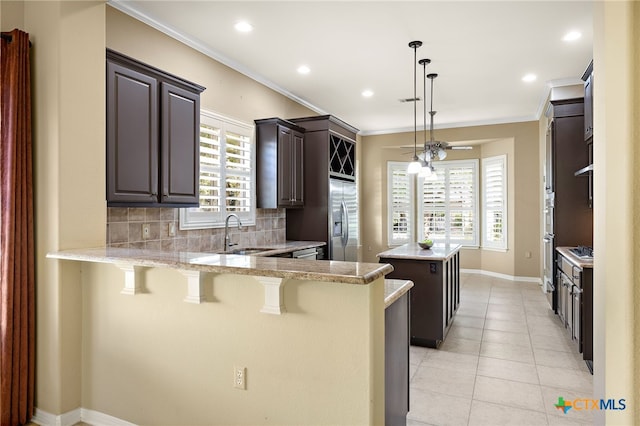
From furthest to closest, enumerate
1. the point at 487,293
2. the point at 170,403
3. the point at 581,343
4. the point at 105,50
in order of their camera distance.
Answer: the point at 487,293 → the point at 581,343 → the point at 105,50 → the point at 170,403

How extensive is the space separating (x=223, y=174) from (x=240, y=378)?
109 inches

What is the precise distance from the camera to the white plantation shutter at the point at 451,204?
8414 mm

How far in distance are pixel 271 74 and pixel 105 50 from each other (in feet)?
8.29

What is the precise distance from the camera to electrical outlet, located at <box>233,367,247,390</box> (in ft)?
6.55

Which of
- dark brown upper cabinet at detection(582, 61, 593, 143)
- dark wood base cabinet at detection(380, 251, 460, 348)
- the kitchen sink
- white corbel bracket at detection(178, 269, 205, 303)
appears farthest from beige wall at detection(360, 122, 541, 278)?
white corbel bracket at detection(178, 269, 205, 303)

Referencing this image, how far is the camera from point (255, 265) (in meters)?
1.83

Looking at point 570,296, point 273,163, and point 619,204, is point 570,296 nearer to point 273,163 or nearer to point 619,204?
point 619,204

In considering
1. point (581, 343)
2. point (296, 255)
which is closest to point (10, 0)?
point (296, 255)

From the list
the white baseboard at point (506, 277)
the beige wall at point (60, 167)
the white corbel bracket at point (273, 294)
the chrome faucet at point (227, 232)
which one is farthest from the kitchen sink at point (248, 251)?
the white baseboard at point (506, 277)

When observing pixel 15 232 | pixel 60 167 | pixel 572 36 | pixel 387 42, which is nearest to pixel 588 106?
pixel 572 36

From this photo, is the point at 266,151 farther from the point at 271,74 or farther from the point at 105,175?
the point at 105,175

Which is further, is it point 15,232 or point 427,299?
point 427,299

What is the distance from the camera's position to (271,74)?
495cm

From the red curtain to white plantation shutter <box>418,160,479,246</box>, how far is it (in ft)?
24.2
